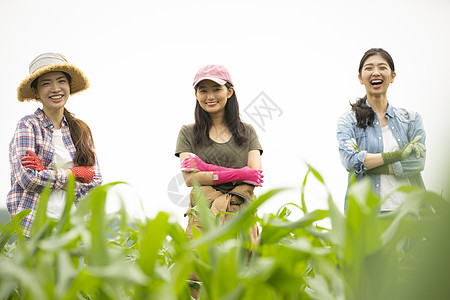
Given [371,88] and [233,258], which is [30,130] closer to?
[371,88]

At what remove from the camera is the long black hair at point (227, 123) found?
71.2 inches

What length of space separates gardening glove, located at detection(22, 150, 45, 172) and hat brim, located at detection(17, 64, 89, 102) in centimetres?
38

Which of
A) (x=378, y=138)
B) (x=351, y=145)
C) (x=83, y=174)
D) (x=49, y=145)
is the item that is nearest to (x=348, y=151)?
(x=351, y=145)

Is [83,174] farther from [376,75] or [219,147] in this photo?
[376,75]

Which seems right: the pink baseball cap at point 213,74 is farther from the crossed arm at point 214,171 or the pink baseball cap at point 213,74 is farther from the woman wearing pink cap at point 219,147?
the crossed arm at point 214,171

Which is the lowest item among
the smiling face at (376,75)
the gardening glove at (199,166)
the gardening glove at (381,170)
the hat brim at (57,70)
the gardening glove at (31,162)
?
the gardening glove at (381,170)

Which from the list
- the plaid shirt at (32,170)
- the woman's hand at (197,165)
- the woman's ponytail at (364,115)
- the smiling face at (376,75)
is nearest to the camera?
the plaid shirt at (32,170)

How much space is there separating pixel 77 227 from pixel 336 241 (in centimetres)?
11

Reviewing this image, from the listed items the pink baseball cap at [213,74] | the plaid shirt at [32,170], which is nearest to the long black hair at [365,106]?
the pink baseball cap at [213,74]

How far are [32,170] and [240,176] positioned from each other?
69 centimetres

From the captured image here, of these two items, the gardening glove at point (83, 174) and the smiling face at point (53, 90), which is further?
the smiling face at point (53, 90)

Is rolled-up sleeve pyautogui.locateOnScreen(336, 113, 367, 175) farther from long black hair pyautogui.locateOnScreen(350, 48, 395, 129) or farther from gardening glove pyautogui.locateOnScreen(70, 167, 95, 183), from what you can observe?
gardening glove pyautogui.locateOnScreen(70, 167, 95, 183)

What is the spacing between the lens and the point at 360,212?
0.62ft

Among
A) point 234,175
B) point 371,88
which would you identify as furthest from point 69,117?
point 371,88
